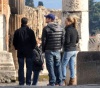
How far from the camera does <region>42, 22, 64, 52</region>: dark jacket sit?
1436 centimetres

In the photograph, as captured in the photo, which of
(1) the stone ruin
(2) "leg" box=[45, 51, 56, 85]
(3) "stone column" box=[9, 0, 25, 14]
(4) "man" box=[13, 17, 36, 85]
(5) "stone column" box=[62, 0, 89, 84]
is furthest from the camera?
(5) "stone column" box=[62, 0, 89, 84]

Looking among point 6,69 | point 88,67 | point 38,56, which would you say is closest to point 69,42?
point 88,67

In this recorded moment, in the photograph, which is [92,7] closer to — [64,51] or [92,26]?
[92,26]

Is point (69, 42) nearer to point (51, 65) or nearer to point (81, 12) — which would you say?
point (51, 65)

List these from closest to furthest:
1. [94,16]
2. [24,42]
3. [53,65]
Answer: [53,65] → [24,42] → [94,16]

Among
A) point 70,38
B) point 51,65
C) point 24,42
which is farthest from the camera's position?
point 70,38

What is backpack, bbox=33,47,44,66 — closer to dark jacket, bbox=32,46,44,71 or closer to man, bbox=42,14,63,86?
dark jacket, bbox=32,46,44,71

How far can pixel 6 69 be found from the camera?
19.0 m

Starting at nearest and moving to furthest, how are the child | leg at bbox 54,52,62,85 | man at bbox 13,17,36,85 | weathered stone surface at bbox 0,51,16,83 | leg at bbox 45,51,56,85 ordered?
leg at bbox 45,51,56,85 → leg at bbox 54,52,62,85 → man at bbox 13,17,36,85 → the child → weathered stone surface at bbox 0,51,16,83

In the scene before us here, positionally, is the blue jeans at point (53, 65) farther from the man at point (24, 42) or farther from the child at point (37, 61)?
the child at point (37, 61)

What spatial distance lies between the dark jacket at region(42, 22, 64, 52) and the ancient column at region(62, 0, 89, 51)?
10.9 metres

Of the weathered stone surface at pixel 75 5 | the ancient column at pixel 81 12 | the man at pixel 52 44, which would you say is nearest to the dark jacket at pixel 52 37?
the man at pixel 52 44

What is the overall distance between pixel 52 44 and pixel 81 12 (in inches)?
488

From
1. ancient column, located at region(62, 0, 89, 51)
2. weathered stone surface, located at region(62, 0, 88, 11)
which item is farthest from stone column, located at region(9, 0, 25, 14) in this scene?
weathered stone surface, located at region(62, 0, 88, 11)
